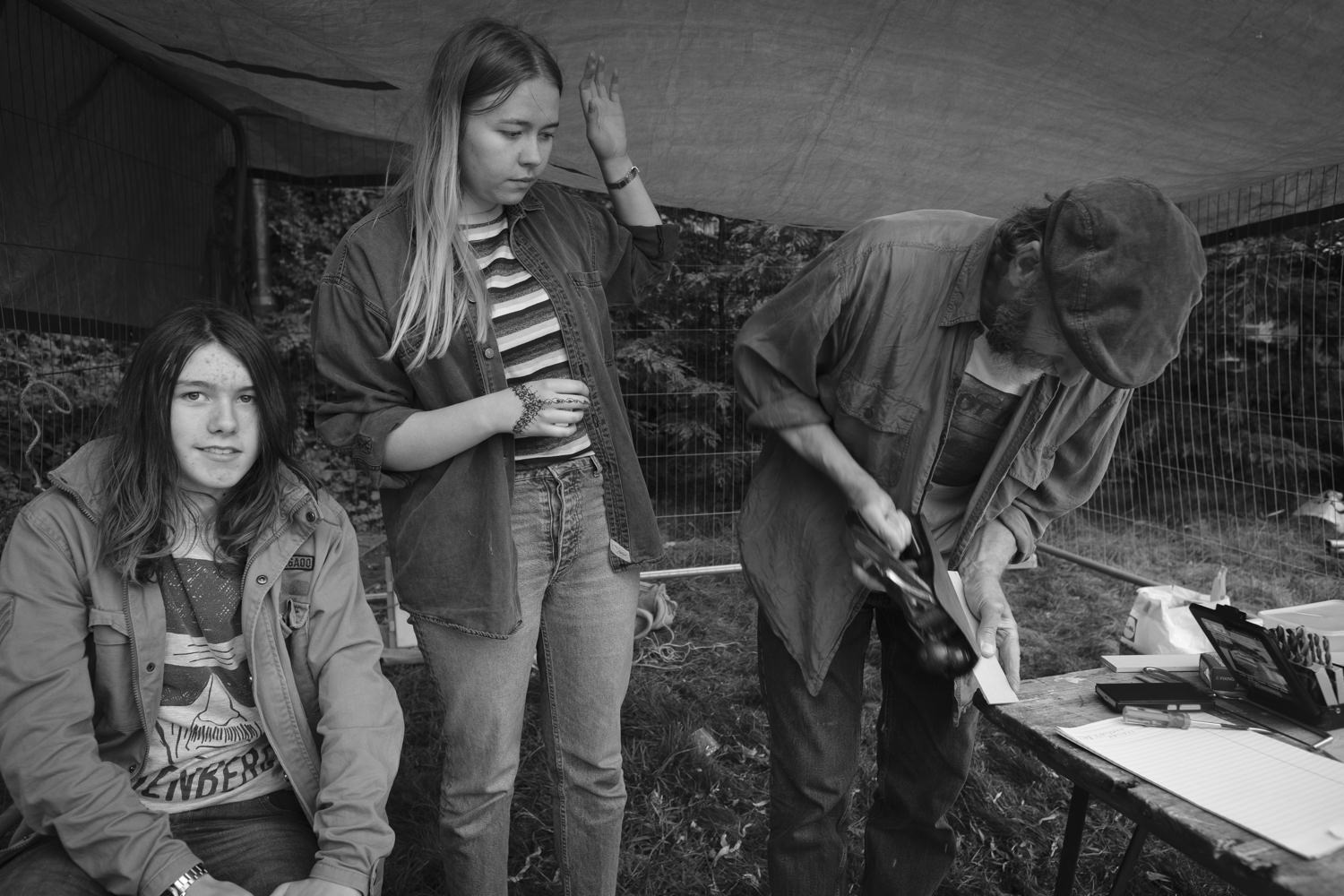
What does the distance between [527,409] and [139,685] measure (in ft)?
2.55

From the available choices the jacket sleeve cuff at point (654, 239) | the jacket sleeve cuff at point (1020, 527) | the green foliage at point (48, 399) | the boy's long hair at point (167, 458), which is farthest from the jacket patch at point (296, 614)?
the green foliage at point (48, 399)

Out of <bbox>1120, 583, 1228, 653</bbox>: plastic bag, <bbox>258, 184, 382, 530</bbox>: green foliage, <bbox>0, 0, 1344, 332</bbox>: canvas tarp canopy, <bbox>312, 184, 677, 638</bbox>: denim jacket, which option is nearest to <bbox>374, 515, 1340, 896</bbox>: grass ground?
<bbox>1120, 583, 1228, 653</bbox>: plastic bag

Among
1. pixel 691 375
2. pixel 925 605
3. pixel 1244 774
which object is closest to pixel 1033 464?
pixel 925 605

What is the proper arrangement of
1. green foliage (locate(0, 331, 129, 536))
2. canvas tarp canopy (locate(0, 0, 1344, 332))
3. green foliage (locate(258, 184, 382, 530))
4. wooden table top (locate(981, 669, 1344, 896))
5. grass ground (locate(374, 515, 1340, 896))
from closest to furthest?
wooden table top (locate(981, 669, 1344, 896)) → canvas tarp canopy (locate(0, 0, 1344, 332)) → grass ground (locate(374, 515, 1340, 896)) → green foliage (locate(0, 331, 129, 536)) → green foliage (locate(258, 184, 382, 530))

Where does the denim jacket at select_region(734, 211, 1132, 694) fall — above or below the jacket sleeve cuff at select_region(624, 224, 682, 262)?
below

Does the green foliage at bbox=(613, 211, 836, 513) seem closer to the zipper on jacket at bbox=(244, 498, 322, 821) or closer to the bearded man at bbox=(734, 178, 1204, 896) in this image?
the bearded man at bbox=(734, 178, 1204, 896)

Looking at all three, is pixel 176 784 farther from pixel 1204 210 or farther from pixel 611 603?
pixel 1204 210

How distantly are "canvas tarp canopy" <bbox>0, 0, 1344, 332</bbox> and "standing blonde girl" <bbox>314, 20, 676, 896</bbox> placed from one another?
605 mm

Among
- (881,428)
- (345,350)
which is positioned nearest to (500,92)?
(345,350)

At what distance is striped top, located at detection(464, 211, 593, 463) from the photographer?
5.17ft

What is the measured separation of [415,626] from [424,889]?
99 centimetres

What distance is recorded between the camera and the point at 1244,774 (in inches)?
51.2

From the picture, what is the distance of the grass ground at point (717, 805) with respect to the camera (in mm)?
2316

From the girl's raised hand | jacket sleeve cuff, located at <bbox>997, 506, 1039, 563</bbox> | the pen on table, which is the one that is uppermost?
the girl's raised hand
